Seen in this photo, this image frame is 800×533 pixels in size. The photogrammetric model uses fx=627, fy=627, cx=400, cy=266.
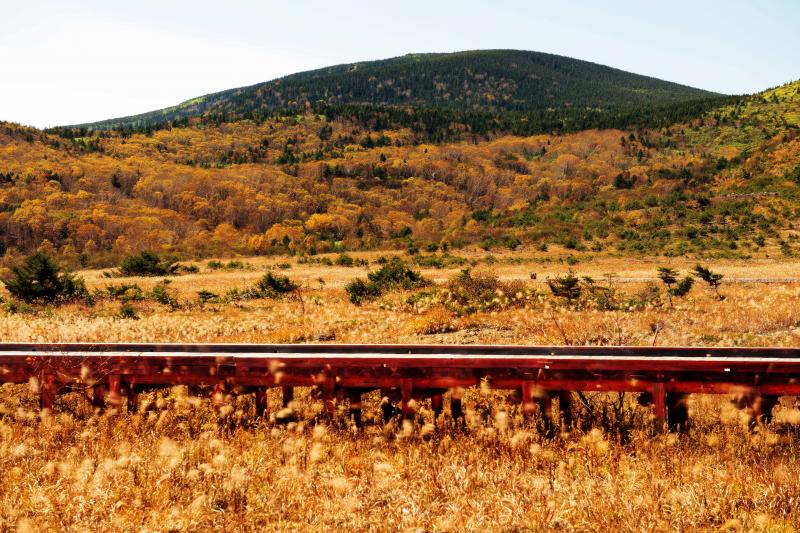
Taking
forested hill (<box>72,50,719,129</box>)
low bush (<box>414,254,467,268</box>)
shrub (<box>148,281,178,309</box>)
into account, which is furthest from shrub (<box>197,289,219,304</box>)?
forested hill (<box>72,50,719,129</box>)

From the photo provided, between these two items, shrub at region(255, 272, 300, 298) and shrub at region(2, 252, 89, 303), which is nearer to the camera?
shrub at region(2, 252, 89, 303)

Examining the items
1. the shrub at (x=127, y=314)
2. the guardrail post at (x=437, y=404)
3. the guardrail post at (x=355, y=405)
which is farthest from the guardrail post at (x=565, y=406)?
the shrub at (x=127, y=314)

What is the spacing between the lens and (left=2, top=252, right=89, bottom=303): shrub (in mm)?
18906

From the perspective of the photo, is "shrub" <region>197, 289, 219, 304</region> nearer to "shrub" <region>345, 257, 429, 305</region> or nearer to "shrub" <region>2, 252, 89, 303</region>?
"shrub" <region>2, 252, 89, 303</region>

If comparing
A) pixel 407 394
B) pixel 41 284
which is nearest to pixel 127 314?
pixel 41 284

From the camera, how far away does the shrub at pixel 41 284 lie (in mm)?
18906

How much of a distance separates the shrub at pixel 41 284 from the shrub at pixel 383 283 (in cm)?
848

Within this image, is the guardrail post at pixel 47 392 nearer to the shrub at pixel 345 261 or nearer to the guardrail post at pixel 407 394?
the guardrail post at pixel 407 394

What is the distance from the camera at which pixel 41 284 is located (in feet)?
63.4

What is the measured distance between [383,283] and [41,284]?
1071 cm

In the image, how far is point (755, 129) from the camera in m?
71.1

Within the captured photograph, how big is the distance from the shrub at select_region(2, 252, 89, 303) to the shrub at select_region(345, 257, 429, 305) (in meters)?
8.48

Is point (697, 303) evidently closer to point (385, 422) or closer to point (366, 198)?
point (385, 422)

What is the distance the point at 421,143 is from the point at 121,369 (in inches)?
3429
